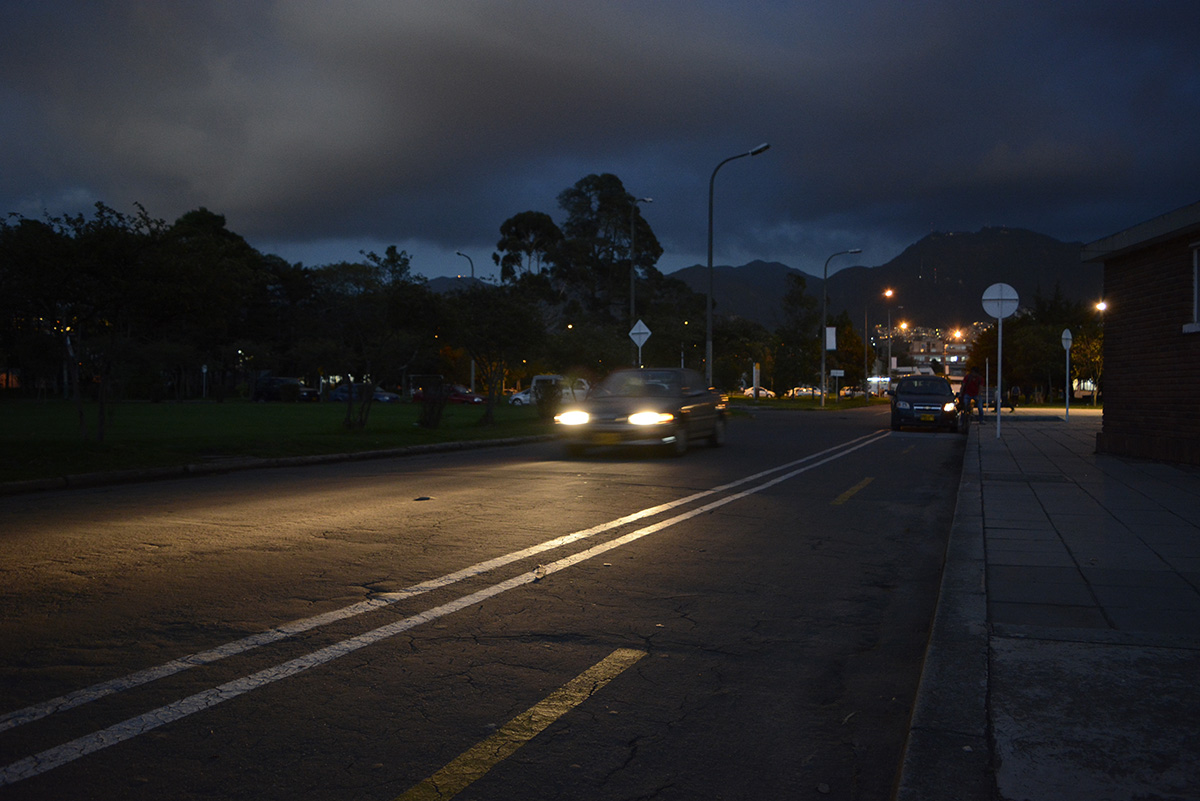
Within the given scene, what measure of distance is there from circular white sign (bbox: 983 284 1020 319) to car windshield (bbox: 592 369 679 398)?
7.69 metres

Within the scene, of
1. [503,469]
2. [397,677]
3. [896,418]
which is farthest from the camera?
[896,418]

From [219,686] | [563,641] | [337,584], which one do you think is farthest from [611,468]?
[219,686]

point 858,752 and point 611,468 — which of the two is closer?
point 858,752

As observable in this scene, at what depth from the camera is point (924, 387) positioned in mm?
26594

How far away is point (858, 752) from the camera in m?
3.45

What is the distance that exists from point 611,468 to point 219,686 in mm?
10443

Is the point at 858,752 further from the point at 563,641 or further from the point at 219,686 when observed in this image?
the point at 219,686

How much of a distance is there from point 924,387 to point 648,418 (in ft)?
45.7

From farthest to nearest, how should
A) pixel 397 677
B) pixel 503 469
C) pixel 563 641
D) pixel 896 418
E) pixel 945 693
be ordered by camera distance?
pixel 896 418 → pixel 503 469 → pixel 563 641 → pixel 397 677 → pixel 945 693

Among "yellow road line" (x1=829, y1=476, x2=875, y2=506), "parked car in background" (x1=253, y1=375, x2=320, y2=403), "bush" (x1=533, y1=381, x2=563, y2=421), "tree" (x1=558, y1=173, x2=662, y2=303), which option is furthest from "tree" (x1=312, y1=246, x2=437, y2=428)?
"tree" (x1=558, y1=173, x2=662, y2=303)

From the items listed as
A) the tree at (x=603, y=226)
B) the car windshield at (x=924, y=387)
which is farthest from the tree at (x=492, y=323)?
the tree at (x=603, y=226)

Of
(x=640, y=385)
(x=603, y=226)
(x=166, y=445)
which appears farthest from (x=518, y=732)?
(x=603, y=226)

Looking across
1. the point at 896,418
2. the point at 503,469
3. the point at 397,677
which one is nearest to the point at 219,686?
the point at 397,677

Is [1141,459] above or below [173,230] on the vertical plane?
below
